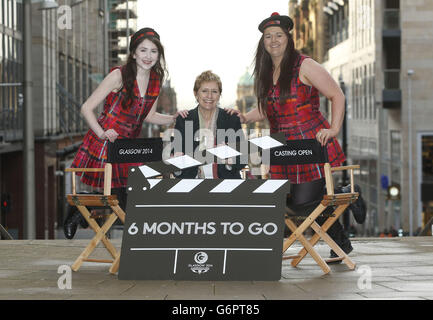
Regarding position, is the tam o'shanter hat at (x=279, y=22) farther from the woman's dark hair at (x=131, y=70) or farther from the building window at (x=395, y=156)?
the building window at (x=395, y=156)

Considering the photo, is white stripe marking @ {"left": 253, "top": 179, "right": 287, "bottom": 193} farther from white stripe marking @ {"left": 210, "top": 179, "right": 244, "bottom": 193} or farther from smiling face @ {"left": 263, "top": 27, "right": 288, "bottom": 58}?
smiling face @ {"left": 263, "top": 27, "right": 288, "bottom": 58}

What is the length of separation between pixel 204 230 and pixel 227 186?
424mm

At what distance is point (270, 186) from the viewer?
8.32 meters

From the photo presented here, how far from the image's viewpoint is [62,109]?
156ft

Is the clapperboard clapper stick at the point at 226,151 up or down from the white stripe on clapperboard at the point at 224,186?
up

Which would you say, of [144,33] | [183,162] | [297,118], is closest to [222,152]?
[183,162]

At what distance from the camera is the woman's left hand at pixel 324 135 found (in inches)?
352

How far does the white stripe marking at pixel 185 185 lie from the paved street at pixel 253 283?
779 millimetres

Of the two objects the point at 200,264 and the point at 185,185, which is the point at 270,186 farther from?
the point at 200,264

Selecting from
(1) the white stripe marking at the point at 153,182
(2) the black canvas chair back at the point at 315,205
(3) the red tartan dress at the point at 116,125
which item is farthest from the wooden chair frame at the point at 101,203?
(2) the black canvas chair back at the point at 315,205

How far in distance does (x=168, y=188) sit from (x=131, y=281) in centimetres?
84

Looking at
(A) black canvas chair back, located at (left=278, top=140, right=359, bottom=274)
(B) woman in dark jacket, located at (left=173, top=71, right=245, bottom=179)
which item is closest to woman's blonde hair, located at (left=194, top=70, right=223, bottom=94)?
(B) woman in dark jacket, located at (left=173, top=71, right=245, bottom=179)

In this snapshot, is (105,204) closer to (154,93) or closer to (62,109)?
(154,93)
